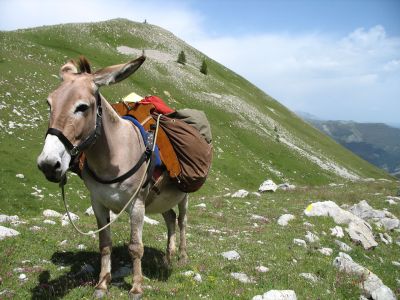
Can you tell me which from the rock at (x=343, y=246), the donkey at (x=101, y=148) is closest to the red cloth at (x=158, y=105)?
the donkey at (x=101, y=148)

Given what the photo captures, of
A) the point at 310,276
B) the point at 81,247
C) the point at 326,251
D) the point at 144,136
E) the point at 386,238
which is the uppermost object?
the point at 144,136

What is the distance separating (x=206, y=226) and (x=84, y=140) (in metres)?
10.6

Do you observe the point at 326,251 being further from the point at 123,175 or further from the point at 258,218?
the point at 123,175

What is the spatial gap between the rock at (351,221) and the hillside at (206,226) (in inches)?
9.0

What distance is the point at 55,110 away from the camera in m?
5.69

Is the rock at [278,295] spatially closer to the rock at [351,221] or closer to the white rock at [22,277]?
the white rock at [22,277]

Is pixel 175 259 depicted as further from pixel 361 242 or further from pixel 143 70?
pixel 143 70

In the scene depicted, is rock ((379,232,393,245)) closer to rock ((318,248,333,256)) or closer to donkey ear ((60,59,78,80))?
rock ((318,248,333,256))

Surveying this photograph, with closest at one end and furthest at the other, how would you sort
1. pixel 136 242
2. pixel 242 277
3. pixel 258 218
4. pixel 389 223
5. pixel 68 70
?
1. pixel 68 70
2. pixel 136 242
3. pixel 242 277
4. pixel 258 218
5. pixel 389 223

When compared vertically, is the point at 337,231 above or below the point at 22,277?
above

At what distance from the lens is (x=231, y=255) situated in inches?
430

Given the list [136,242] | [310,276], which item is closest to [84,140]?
[136,242]

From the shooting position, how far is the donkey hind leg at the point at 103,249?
754 cm

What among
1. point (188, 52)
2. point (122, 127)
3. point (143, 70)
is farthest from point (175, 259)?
point (188, 52)
